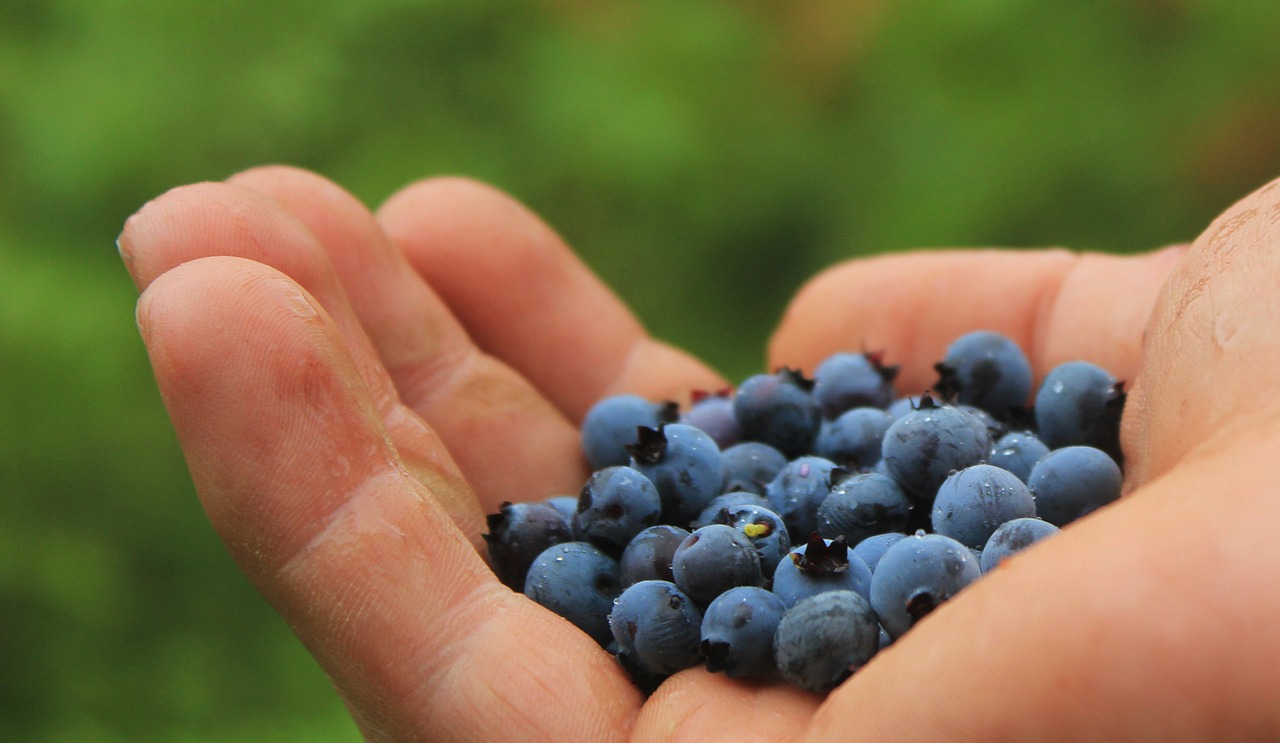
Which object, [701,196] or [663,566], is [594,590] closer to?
[663,566]

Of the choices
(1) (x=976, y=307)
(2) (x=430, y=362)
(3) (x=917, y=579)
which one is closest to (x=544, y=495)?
(2) (x=430, y=362)

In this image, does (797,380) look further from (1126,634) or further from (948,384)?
(1126,634)

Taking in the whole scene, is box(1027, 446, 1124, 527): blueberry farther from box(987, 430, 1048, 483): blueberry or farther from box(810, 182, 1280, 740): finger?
box(810, 182, 1280, 740): finger

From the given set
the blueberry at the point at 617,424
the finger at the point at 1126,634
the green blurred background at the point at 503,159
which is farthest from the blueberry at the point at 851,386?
the green blurred background at the point at 503,159

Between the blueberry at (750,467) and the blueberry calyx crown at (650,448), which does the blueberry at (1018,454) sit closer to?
the blueberry at (750,467)

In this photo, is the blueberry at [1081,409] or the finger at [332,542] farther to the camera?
the blueberry at [1081,409]

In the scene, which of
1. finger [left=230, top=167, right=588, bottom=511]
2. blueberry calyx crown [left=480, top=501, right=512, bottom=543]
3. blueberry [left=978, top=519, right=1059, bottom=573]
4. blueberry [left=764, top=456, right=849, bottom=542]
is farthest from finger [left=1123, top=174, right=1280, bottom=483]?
finger [left=230, top=167, right=588, bottom=511]

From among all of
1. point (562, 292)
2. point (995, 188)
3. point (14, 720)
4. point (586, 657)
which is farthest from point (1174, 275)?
point (14, 720)
